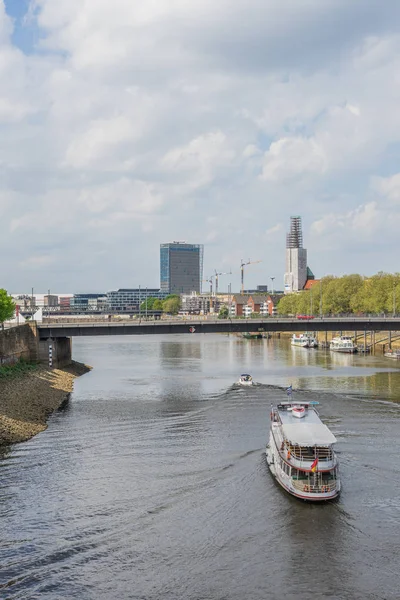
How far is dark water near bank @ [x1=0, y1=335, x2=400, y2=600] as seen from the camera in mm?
29984

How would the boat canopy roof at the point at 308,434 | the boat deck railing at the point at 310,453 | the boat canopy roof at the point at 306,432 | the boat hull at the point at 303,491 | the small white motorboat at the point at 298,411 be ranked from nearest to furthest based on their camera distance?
the boat hull at the point at 303,491 < the boat deck railing at the point at 310,453 < the boat canopy roof at the point at 308,434 < the boat canopy roof at the point at 306,432 < the small white motorboat at the point at 298,411

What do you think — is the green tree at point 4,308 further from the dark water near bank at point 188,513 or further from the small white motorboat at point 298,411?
the small white motorboat at point 298,411

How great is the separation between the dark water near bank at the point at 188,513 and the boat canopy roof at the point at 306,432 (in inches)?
119

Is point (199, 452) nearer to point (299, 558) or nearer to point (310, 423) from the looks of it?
point (310, 423)

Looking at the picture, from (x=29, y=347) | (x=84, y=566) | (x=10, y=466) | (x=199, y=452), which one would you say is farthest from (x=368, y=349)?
(x=84, y=566)

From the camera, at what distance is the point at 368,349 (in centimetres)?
14950

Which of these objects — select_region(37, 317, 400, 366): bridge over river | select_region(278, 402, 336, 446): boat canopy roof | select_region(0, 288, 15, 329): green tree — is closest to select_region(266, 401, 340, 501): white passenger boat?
select_region(278, 402, 336, 446): boat canopy roof

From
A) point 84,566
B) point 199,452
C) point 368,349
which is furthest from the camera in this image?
point 368,349

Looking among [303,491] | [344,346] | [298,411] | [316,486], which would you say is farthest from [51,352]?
[344,346]

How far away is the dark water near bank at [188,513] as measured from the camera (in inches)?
1180

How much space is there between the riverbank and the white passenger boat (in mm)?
21575

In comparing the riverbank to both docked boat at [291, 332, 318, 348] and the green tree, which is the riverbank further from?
docked boat at [291, 332, 318, 348]

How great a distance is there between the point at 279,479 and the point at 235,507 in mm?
5212

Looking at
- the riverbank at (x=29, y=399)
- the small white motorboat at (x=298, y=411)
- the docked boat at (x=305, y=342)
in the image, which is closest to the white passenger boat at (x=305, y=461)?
the small white motorboat at (x=298, y=411)
